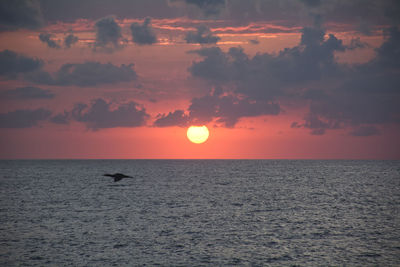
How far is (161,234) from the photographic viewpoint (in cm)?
4931

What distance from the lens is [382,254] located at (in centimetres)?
4031

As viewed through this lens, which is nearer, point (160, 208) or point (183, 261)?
point (183, 261)

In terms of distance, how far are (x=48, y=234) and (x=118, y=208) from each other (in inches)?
896

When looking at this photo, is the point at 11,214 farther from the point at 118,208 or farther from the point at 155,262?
the point at 155,262

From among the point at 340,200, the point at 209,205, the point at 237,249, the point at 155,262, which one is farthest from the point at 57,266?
the point at 340,200

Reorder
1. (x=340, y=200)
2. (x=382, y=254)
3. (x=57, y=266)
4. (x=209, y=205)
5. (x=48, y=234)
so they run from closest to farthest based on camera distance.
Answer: (x=57, y=266) < (x=382, y=254) < (x=48, y=234) < (x=209, y=205) < (x=340, y=200)

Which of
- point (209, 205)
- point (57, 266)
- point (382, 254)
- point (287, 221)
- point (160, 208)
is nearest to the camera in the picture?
point (57, 266)

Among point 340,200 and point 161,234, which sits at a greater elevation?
point 340,200

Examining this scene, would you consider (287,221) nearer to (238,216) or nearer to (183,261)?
(238,216)

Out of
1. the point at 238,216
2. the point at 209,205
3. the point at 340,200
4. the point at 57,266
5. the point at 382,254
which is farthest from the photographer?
the point at 340,200

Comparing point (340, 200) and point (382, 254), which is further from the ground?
point (340, 200)

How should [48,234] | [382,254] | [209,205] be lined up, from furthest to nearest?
1. [209,205]
2. [48,234]
3. [382,254]

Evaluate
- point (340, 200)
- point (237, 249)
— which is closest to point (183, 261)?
point (237, 249)

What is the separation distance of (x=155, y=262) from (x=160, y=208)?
33.2m
